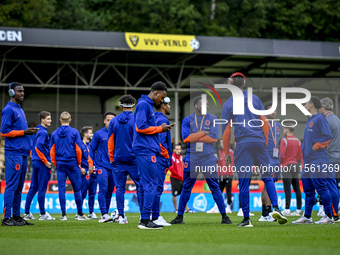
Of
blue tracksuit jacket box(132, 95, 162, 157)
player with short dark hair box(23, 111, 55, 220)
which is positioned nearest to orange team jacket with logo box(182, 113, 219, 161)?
blue tracksuit jacket box(132, 95, 162, 157)

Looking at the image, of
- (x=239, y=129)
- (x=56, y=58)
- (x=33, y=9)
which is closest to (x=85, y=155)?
(x=239, y=129)

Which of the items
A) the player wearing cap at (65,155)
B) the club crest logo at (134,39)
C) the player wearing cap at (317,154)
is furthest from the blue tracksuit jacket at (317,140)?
the club crest logo at (134,39)

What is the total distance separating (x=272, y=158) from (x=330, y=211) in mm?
1761

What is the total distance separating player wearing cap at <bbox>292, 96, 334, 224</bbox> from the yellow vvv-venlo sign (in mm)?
11483

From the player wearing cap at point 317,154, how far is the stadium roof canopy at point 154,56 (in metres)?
11.6

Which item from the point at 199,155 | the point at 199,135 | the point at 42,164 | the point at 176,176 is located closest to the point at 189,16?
the point at 176,176

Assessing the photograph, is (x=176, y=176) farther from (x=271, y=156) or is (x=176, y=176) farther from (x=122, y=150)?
(x=122, y=150)

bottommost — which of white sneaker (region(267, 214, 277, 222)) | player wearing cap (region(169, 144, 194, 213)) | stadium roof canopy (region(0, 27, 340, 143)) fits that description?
white sneaker (region(267, 214, 277, 222))

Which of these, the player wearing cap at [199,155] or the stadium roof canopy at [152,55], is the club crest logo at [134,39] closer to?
the stadium roof canopy at [152,55]

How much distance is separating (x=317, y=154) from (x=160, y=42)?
1205 centimetres

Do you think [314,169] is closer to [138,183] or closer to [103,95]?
[138,183]

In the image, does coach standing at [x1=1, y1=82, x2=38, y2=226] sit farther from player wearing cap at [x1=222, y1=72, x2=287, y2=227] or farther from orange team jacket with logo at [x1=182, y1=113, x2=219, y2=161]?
player wearing cap at [x1=222, y1=72, x2=287, y2=227]

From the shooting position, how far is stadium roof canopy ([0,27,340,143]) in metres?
18.7

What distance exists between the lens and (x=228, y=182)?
14.1 m
